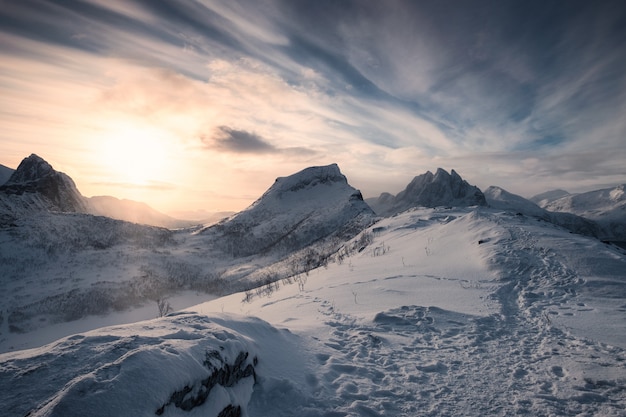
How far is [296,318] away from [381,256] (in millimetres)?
10621

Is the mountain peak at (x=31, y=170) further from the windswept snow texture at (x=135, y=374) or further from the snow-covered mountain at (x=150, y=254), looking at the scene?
the windswept snow texture at (x=135, y=374)

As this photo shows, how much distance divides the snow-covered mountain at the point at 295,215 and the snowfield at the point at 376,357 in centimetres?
5175

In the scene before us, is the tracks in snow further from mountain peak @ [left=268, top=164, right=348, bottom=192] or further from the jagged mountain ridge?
the jagged mountain ridge

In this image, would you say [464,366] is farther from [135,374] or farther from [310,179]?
[310,179]

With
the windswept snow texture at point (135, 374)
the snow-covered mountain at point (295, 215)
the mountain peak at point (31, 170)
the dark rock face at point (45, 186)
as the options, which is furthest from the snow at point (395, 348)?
the mountain peak at point (31, 170)

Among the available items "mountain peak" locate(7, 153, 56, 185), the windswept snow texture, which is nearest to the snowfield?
the windswept snow texture

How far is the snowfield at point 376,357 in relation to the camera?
11.6 feet

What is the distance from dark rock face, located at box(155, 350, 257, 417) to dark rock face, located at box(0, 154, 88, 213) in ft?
523

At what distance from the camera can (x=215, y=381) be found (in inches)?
171

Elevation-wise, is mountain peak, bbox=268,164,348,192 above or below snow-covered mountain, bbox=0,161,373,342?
above

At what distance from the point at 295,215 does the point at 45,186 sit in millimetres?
118184

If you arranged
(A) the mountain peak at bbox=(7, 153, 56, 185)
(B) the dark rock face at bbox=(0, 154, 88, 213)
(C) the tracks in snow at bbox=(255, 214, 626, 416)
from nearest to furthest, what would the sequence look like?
(C) the tracks in snow at bbox=(255, 214, 626, 416), (B) the dark rock face at bbox=(0, 154, 88, 213), (A) the mountain peak at bbox=(7, 153, 56, 185)

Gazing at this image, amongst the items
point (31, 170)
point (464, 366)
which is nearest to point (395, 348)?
point (464, 366)

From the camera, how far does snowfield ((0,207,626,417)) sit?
3.53m
